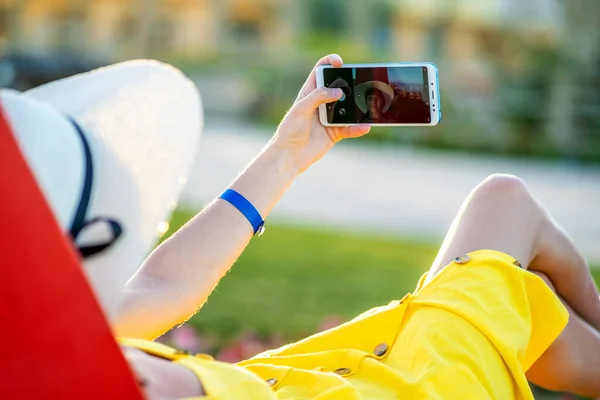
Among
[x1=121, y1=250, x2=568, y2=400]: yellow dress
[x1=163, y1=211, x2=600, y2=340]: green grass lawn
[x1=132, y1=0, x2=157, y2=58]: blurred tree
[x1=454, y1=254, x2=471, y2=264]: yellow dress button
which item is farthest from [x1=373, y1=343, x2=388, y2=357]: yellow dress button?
[x1=132, y1=0, x2=157, y2=58]: blurred tree

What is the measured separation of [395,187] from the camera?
9.76 m

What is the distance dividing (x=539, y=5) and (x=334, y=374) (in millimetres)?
17239

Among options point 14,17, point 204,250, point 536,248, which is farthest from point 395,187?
point 14,17

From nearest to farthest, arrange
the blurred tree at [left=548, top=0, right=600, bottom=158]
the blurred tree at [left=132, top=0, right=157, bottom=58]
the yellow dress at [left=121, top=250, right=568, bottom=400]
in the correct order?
1. the yellow dress at [left=121, top=250, right=568, bottom=400]
2. the blurred tree at [left=548, top=0, right=600, bottom=158]
3. the blurred tree at [left=132, top=0, right=157, bottom=58]

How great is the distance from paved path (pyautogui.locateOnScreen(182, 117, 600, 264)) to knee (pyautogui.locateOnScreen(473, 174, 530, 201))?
4063mm

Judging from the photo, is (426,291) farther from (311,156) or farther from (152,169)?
(152,169)

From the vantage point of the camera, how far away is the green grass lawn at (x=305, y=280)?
4.31 metres

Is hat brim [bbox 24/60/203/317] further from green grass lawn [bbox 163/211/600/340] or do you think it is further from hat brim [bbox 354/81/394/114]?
green grass lawn [bbox 163/211/600/340]

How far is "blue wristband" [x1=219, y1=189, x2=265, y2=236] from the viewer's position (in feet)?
6.49

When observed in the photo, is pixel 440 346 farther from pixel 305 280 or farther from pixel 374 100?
pixel 305 280

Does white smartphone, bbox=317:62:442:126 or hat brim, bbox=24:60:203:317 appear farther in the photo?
white smartphone, bbox=317:62:442:126

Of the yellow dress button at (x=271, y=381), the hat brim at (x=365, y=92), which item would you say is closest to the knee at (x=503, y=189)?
the hat brim at (x=365, y=92)

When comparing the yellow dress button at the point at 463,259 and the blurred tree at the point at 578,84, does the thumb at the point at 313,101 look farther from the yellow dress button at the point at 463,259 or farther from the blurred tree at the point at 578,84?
the blurred tree at the point at 578,84

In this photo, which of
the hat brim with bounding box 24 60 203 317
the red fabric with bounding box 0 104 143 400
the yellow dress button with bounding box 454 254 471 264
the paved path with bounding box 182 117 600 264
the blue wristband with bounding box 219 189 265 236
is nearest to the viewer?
the red fabric with bounding box 0 104 143 400
